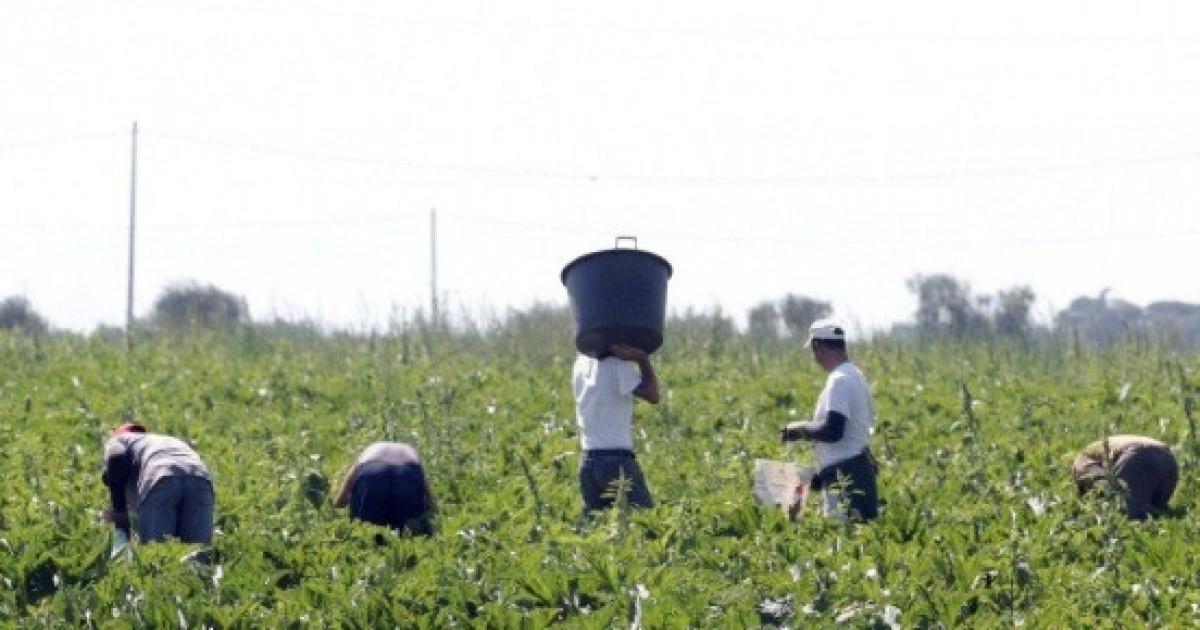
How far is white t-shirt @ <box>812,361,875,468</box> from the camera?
11102mm

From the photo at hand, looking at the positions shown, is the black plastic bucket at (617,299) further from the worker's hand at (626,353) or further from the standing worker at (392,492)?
the standing worker at (392,492)

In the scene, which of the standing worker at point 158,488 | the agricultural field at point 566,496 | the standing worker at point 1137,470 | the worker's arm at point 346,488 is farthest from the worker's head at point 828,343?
the standing worker at point 158,488

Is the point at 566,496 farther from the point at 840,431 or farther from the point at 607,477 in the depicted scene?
the point at 840,431

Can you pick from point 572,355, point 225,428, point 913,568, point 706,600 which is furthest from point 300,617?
point 572,355

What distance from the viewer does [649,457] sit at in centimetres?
1508

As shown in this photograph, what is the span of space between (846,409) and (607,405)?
4.41ft

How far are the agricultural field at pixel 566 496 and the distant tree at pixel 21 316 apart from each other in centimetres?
176

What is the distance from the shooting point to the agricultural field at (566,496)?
909cm

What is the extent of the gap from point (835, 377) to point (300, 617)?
3584mm

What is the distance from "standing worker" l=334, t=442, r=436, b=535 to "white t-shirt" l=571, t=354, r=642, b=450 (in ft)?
3.33

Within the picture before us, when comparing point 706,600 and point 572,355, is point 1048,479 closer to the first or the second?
point 706,600

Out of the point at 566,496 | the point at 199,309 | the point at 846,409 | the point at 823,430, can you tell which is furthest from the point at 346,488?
the point at 199,309

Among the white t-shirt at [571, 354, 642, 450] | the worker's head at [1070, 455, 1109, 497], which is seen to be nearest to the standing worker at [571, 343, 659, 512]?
the white t-shirt at [571, 354, 642, 450]

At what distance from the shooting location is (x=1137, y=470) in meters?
12.3
